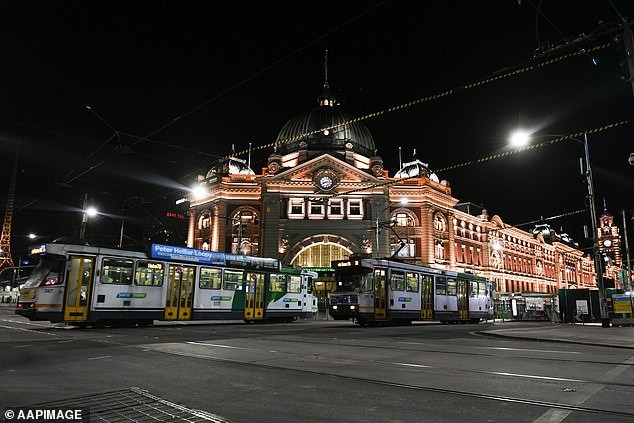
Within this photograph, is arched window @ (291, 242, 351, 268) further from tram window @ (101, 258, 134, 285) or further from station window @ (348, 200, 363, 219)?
tram window @ (101, 258, 134, 285)

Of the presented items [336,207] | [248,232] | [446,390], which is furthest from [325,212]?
[446,390]

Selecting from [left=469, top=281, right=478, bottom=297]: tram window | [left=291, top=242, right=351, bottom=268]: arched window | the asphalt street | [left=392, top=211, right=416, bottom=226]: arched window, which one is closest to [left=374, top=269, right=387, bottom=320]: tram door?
[left=469, top=281, right=478, bottom=297]: tram window

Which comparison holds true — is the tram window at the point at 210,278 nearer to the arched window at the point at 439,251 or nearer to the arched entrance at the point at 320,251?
the arched entrance at the point at 320,251

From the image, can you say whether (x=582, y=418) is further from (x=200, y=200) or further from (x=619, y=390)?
(x=200, y=200)

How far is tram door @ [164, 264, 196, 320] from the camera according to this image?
2169 cm

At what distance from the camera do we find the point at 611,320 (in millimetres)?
27188

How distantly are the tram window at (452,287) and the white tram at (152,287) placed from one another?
989 centimetres

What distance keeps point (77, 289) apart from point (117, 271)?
5.93ft

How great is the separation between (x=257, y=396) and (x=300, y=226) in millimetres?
48878

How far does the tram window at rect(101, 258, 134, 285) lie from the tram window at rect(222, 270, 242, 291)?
17.2 feet

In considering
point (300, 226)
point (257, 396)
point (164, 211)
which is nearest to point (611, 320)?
point (257, 396)

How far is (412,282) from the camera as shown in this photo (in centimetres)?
2698

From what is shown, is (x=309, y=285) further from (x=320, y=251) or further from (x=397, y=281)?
(x=320, y=251)

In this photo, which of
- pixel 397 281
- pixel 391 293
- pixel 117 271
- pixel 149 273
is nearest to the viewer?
pixel 117 271
